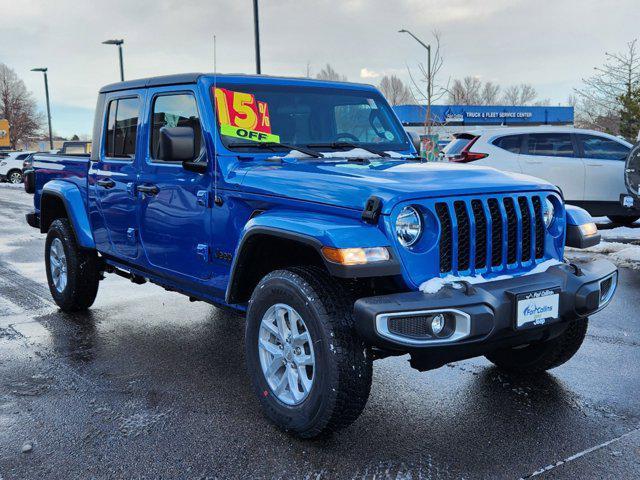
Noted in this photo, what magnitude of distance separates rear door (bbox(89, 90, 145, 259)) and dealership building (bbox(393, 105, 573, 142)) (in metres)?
43.8

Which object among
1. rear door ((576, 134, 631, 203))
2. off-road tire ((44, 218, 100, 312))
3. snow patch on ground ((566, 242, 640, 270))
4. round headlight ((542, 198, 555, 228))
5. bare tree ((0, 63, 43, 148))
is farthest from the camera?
bare tree ((0, 63, 43, 148))

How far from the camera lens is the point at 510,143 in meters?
11.8

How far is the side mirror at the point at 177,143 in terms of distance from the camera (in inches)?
157

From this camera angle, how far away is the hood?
10.6 ft

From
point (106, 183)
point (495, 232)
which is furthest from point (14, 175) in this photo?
point (495, 232)

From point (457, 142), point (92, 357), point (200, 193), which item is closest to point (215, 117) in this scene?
point (200, 193)

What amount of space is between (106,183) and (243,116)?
5.21ft

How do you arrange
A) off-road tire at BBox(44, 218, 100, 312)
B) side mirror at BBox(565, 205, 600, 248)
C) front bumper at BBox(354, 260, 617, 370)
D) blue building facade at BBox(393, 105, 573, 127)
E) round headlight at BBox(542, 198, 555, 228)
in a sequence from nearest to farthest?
front bumper at BBox(354, 260, 617, 370)
round headlight at BBox(542, 198, 555, 228)
side mirror at BBox(565, 205, 600, 248)
off-road tire at BBox(44, 218, 100, 312)
blue building facade at BBox(393, 105, 573, 127)

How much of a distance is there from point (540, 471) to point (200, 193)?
2507 millimetres

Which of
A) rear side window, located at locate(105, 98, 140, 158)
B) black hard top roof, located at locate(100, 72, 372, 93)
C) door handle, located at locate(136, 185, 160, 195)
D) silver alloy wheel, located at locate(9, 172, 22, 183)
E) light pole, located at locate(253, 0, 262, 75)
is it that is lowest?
silver alloy wheel, located at locate(9, 172, 22, 183)

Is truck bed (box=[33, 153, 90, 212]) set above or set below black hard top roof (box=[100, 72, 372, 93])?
below

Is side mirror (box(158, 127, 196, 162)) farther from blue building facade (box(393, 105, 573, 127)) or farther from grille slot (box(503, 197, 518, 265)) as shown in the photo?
A: blue building facade (box(393, 105, 573, 127))

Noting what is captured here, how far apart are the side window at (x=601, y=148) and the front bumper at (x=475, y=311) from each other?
9097 mm

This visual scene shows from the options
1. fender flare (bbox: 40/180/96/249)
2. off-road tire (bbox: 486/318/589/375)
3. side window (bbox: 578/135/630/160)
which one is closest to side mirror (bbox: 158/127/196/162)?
fender flare (bbox: 40/180/96/249)
